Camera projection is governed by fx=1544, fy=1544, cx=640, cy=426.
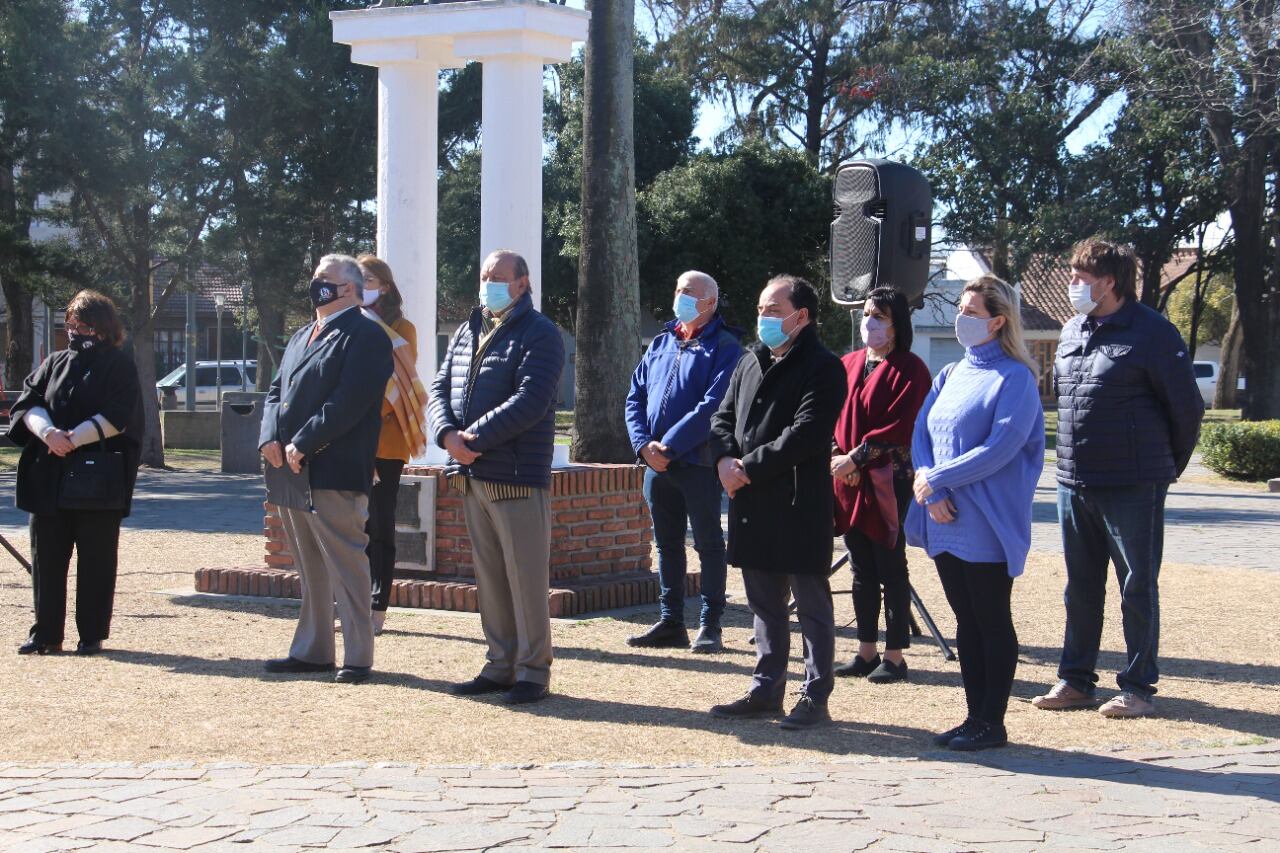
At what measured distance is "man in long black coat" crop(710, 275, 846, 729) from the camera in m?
6.34

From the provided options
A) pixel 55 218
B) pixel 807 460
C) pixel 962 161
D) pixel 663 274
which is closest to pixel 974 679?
pixel 807 460

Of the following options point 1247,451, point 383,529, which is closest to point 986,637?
point 383,529

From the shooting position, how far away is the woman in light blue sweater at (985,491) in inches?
241

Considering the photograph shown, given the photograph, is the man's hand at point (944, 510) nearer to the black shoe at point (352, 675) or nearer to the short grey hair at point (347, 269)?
the black shoe at point (352, 675)

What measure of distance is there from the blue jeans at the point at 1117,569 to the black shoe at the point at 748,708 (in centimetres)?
143

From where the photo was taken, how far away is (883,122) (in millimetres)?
39125

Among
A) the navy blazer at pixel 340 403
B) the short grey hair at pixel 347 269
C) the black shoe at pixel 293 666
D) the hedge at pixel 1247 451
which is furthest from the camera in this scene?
the hedge at pixel 1247 451

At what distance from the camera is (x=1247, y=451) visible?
2280 centimetres

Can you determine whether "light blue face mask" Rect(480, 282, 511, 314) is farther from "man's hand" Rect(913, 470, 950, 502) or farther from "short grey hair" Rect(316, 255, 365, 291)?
"man's hand" Rect(913, 470, 950, 502)

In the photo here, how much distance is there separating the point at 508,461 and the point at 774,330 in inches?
52.6

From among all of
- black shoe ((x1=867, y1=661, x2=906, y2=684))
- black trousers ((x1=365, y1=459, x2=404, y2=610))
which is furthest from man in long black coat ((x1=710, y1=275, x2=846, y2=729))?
black trousers ((x1=365, y1=459, x2=404, y2=610))

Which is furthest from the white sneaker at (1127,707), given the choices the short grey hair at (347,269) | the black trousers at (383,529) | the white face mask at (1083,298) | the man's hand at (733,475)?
the short grey hair at (347,269)

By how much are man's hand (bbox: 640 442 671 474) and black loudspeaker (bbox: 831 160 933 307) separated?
67.3 inches

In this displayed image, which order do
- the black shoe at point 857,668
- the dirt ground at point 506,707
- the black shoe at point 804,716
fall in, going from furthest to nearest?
the black shoe at point 857,668
the black shoe at point 804,716
the dirt ground at point 506,707
